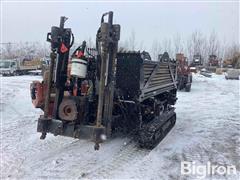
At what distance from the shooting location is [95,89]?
5.61 meters

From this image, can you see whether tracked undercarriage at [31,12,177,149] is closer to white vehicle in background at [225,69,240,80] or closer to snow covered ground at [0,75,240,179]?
snow covered ground at [0,75,240,179]

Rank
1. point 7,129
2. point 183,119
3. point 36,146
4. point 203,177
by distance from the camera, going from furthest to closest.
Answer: point 183,119
point 7,129
point 36,146
point 203,177

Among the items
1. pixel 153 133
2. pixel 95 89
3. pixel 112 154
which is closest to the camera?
pixel 95 89

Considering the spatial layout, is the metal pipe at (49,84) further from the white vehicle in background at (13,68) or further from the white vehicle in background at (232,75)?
the white vehicle in background at (13,68)

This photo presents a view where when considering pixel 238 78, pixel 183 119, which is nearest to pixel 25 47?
pixel 238 78

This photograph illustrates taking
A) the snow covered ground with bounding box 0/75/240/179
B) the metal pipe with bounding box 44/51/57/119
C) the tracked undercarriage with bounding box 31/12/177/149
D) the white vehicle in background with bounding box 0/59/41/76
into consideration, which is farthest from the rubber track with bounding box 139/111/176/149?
the white vehicle in background with bounding box 0/59/41/76

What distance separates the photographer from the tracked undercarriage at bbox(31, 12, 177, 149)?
16.5 ft

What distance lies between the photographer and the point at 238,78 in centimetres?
3406

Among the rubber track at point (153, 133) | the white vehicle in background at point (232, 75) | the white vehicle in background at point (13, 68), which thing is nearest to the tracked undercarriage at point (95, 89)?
the rubber track at point (153, 133)

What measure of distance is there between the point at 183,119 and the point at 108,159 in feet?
15.6

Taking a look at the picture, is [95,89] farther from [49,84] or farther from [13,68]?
[13,68]

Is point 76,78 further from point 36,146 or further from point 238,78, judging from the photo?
point 238,78

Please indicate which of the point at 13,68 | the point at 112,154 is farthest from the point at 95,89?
the point at 13,68

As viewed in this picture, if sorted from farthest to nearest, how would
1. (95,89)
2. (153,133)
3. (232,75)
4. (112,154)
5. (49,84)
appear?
(232,75) → (153,133) → (112,154) → (95,89) → (49,84)
